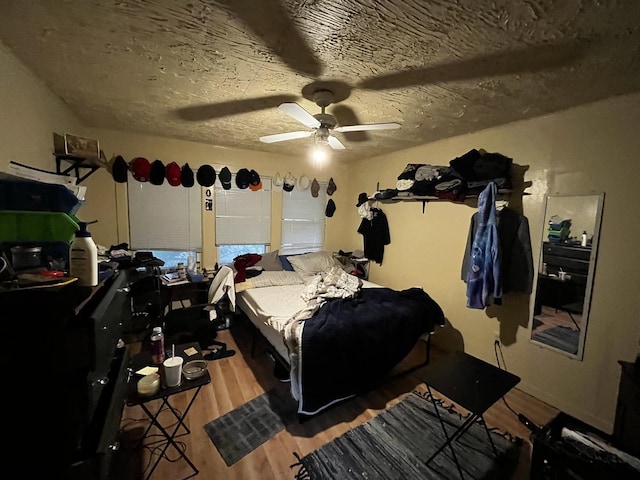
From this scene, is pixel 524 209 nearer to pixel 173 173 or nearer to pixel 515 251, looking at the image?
pixel 515 251

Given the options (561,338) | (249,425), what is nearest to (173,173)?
(249,425)

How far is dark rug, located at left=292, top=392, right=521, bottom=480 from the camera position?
165 centimetres

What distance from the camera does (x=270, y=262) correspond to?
3.76m

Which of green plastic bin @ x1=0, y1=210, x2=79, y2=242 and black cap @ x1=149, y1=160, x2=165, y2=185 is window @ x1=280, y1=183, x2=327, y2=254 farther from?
green plastic bin @ x1=0, y1=210, x2=79, y2=242

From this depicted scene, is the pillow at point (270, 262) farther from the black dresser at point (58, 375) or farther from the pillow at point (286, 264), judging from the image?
the black dresser at point (58, 375)

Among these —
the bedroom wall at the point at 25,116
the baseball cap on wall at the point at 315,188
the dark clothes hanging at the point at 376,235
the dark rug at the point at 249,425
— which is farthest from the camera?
the baseball cap on wall at the point at 315,188

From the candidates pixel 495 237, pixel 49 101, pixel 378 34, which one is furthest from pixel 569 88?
pixel 49 101

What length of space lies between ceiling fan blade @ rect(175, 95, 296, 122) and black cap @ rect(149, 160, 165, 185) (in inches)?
38.2

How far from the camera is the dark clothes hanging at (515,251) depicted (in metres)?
2.38

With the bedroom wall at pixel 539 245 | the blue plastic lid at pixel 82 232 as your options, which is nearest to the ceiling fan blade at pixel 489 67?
the bedroom wall at pixel 539 245

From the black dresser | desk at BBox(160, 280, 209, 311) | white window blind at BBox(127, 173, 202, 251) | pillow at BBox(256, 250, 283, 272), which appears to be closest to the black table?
the black dresser

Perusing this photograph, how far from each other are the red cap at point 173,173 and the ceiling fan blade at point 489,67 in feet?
8.34

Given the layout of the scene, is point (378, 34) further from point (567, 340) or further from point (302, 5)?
point (567, 340)

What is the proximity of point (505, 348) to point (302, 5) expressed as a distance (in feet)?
10.3
